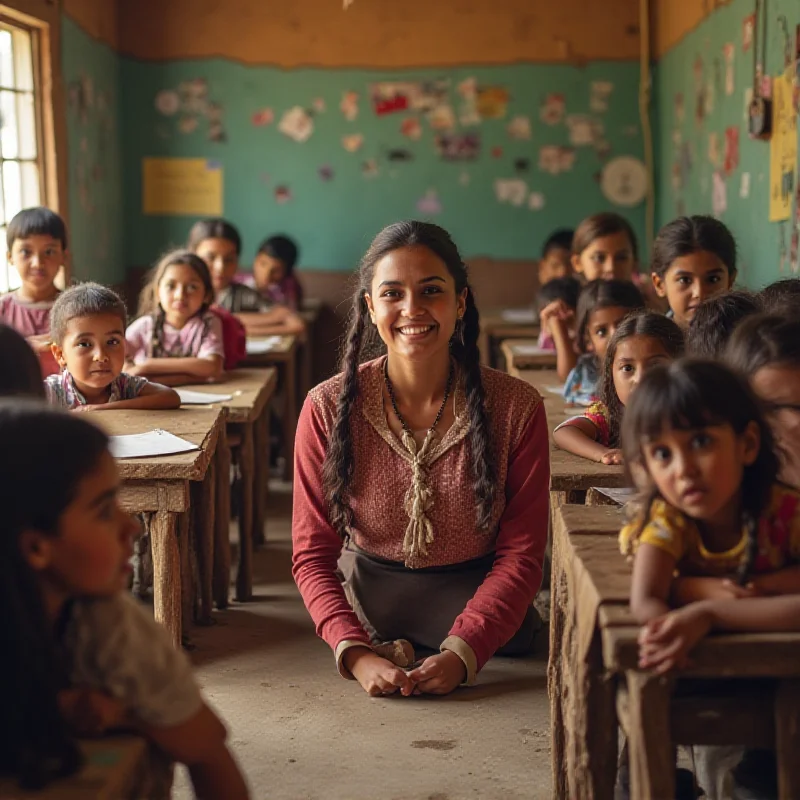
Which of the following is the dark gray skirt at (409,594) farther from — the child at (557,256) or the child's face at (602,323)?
the child at (557,256)

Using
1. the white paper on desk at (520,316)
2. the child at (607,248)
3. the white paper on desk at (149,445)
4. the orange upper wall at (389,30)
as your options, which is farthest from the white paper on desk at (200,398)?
the orange upper wall at (389,30)

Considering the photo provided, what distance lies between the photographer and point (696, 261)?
3637 millimetres

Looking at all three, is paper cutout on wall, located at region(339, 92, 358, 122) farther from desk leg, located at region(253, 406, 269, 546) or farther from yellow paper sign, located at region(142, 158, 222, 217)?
desk leg, located at region(253, 406, 269, 546)

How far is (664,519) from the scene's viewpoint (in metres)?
1.64

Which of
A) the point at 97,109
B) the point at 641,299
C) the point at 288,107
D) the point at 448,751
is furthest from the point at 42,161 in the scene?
the point at 448,751

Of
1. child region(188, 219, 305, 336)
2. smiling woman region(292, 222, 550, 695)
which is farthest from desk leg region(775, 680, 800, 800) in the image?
→ child region(188, 219, 305, 336)

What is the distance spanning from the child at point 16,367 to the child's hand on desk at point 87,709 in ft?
2.51

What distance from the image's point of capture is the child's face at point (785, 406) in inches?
77.5

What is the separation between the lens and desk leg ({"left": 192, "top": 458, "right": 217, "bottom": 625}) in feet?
11.3

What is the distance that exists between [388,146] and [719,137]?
7.41ft

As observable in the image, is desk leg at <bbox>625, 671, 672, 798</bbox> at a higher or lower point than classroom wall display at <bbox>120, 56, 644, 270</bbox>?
lower

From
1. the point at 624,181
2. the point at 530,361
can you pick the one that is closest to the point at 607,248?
the point at 530,361

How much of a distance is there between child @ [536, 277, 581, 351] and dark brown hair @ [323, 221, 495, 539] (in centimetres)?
160

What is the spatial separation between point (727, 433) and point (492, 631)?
3.24 feet
